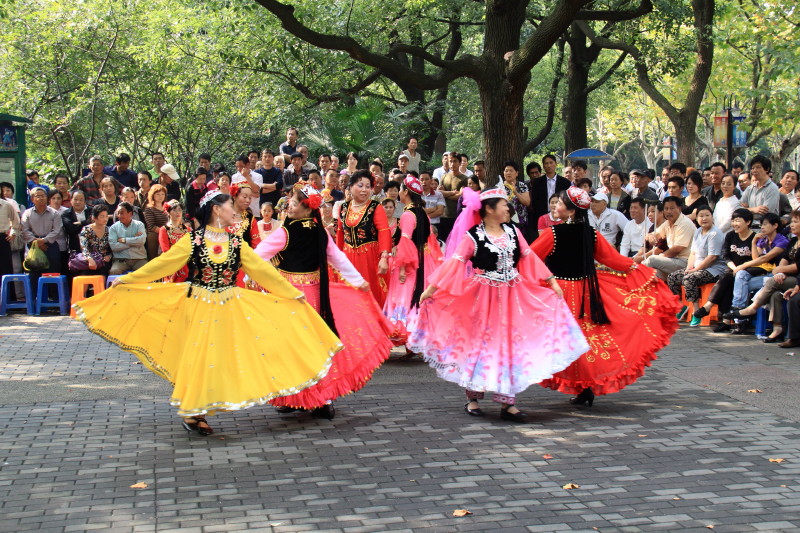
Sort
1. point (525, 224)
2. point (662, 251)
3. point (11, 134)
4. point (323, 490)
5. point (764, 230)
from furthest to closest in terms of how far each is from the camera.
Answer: point (11, 134)
point (525, 224)
point (662, 251)
point (764, 230)
point (323, 490)

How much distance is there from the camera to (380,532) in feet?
16.6

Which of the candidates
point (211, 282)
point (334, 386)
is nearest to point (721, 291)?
point (334, 386)

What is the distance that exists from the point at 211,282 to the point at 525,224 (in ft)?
26.2

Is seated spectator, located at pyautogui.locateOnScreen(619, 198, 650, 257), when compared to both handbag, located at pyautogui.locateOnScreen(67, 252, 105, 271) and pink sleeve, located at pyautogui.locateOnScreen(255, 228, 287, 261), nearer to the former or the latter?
pink sleeve, located at pyautogui.locateOnScreen(255, 228, 287, 261)

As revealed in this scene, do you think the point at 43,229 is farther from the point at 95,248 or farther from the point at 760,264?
the point at 760,264

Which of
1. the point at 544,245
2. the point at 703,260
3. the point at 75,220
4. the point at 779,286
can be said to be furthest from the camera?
the point at 75,220

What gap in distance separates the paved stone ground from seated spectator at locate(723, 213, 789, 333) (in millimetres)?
2617

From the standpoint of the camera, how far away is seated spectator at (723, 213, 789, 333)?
11.7 meters

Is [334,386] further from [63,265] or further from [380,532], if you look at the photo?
[63,265]

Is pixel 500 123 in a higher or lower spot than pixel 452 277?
higher

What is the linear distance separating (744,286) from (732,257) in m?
0.56

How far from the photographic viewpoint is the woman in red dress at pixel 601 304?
313 inches

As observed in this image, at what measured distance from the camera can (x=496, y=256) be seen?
7684 millimetres

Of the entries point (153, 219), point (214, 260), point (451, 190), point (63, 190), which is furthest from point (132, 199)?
point (214, 260)
